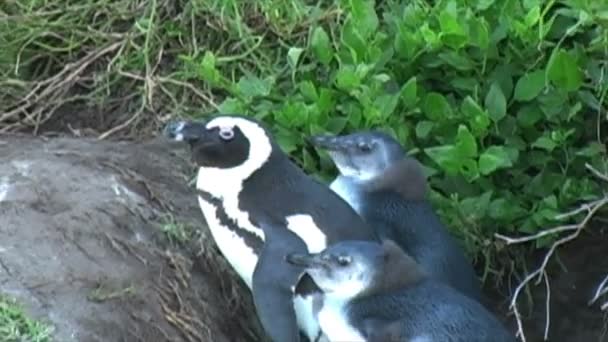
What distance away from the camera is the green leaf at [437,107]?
4.53 meters

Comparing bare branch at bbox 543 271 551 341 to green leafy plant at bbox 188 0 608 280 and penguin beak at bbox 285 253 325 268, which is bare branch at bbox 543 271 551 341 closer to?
green leafy plant at bbox 188 0 608 280

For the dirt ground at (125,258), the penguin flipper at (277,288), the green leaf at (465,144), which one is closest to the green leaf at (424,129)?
the green leaf at (465,144)

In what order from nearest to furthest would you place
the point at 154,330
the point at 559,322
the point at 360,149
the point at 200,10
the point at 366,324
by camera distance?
the point at 366,324 → the point at 154,330 → the point at 360,149 → the point at 559,322 → the point at 200,10

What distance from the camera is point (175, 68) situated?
17.3 ft

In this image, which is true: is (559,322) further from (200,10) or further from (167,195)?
(200,10)

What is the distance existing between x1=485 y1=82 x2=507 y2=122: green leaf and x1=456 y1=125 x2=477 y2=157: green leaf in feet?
0.40

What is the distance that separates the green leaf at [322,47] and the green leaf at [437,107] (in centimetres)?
34

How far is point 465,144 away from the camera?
4402 mm

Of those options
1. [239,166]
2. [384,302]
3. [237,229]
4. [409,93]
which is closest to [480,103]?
[409,93]

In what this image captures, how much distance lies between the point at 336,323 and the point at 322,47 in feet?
3.91

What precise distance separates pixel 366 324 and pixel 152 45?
6.05 ft

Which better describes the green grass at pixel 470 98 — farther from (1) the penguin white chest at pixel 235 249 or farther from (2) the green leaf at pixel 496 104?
(1) the penguin white chest at pixel 235 249

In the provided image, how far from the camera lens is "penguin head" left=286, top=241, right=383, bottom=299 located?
12.3 feet

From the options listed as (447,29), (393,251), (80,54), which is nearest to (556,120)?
(447,29)
